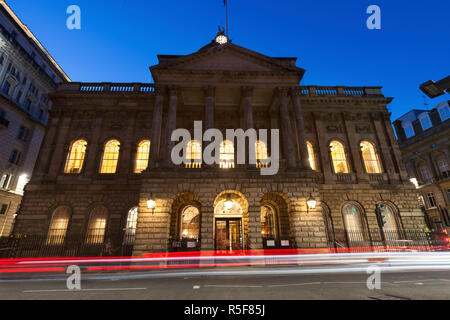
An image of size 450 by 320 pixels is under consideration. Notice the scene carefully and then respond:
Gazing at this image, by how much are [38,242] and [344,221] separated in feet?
79.9

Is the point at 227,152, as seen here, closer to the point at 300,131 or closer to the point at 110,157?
the point at 300,131

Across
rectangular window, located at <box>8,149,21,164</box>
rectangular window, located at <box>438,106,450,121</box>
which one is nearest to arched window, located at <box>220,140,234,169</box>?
rectangular window, located at <box>8,149,21,164</box>

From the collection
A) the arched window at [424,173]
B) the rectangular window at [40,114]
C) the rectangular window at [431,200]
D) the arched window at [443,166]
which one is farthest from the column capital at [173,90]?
the rectangular window at [431,200]

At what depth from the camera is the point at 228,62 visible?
1908cm

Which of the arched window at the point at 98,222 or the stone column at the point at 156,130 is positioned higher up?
the stone column at the point at 156,130

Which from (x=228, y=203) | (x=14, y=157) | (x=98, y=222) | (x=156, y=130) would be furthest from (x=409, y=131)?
(x=14, y=157)

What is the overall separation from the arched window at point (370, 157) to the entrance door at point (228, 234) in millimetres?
13777

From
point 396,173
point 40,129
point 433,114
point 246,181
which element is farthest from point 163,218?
point 433,114

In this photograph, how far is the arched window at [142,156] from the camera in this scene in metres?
19.5

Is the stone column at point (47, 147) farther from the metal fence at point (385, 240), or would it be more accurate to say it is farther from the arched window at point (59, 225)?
the metal fence at point (385, 240)

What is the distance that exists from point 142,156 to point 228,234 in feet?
34.6

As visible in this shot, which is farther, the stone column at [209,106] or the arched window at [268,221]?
the arched window at [268,221]

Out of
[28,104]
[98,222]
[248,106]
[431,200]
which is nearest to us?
[248,106]

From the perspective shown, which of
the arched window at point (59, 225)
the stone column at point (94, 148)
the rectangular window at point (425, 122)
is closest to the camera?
the arched window at point (59, 225)
